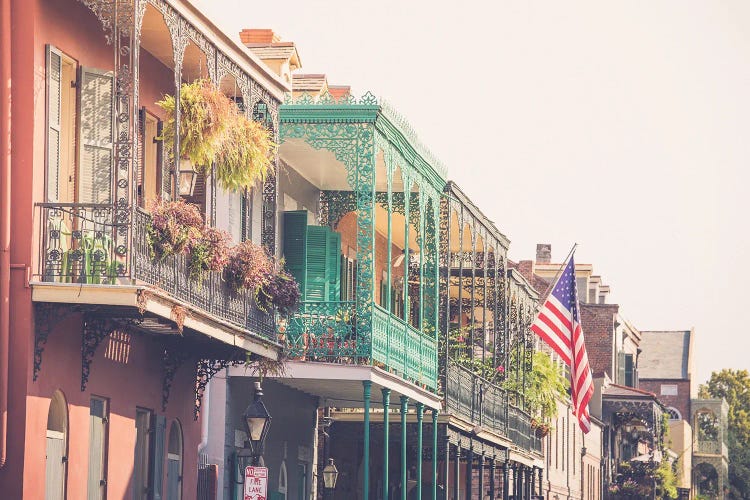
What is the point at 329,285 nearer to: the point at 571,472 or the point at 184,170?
the point at 184,170

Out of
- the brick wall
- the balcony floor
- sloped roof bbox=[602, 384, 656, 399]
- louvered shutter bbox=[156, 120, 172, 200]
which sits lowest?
the balcony floor

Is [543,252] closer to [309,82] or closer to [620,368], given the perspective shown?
[620,368]

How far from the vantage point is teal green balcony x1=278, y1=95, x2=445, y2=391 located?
2428 centimetres

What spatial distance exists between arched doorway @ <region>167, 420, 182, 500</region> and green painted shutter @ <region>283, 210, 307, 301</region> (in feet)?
18.5

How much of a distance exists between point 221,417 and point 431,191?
7.27 metres

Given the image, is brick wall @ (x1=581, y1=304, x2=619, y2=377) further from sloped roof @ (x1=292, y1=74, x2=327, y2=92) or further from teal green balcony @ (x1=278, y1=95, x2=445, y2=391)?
sloped roof @ (x1=292, y1=74, x2=327, y2=92)

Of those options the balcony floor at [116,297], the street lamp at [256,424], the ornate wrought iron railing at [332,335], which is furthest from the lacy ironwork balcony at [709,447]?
the balcony floor at [116,297]

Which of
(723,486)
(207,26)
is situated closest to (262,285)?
(207,26)

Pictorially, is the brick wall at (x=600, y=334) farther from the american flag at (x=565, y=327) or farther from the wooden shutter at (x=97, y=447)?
the wooden shutter at (x=97, y=447)

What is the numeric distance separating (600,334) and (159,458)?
53923mm

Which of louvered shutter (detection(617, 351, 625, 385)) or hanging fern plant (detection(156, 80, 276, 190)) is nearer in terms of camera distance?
hanging fern plant (detection(156, 80, 276, 190))

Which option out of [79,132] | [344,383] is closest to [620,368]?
[344,383]

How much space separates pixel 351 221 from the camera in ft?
102

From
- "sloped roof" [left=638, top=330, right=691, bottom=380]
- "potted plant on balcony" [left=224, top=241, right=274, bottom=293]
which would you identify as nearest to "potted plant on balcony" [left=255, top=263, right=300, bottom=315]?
"potted plant on balcony" [left=224, top=241, right=274, bottom=293]
